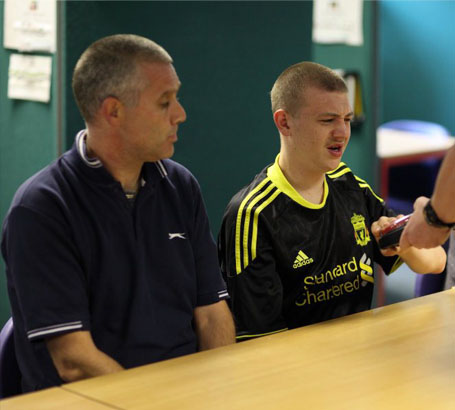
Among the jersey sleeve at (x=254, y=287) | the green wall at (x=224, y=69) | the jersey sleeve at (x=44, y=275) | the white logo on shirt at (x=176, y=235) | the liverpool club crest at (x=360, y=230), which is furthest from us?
the green wall at (x=224, y=69)

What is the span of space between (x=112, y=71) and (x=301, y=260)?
2.58 feet

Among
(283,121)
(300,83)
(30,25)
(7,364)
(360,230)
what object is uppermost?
(30,25)

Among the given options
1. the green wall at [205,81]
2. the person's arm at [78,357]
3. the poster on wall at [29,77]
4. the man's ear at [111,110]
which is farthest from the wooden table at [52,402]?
the poster on wall at [29,77]

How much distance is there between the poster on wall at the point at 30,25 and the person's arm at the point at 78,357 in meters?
1.37

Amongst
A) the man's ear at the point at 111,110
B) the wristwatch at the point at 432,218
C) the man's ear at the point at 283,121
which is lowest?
the wristwatch at the point at 432,218

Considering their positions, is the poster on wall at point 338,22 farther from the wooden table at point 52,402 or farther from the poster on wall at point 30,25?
the wooden table at point 52,402

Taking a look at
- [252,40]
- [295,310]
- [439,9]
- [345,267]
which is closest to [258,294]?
[295,310]

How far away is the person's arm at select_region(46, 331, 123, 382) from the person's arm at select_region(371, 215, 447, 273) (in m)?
0.96

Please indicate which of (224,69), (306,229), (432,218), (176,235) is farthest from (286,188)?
(224,69)

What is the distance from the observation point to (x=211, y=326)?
7.84 feet

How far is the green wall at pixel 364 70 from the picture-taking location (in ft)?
14.9

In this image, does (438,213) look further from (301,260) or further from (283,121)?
(283,121)

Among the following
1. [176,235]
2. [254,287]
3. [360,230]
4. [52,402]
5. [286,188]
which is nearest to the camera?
[52,402]

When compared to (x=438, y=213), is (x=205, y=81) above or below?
above
